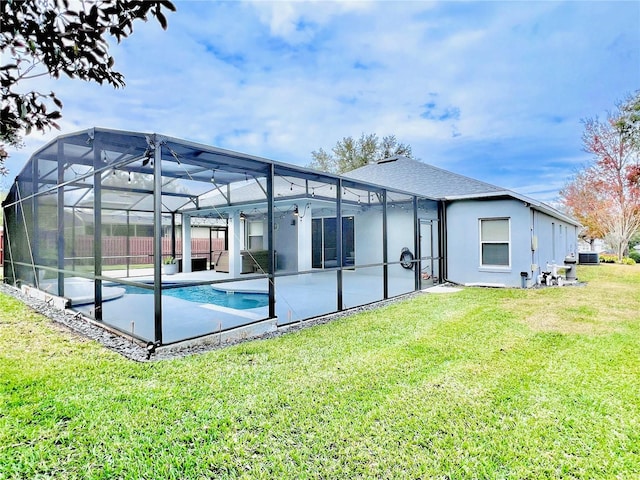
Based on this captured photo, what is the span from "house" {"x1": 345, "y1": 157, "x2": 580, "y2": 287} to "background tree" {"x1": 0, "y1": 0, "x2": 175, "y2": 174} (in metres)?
10.0

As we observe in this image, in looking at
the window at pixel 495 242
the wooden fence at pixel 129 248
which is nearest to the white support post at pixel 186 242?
the wooden fence at pixel 129 248

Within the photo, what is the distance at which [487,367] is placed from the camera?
3945 mm

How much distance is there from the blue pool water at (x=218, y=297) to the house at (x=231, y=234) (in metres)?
0.05

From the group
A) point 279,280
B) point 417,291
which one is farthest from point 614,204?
point 279,280

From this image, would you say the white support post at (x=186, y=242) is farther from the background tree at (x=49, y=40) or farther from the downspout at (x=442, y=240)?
the background tree at (x=49, y=40)

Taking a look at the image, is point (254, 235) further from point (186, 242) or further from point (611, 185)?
point (611, 185)

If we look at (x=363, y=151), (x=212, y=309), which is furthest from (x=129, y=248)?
(x=363, y=151)

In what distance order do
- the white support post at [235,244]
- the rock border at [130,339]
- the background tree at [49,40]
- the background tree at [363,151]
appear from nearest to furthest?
the background tree at [49,40]
the rock border at [130,339]
the white support post at [235,244]
the background tree at [363,151]

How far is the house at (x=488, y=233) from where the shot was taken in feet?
33.2

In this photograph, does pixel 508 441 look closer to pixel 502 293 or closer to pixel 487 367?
pixel 487 367

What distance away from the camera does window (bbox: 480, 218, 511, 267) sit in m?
10.4

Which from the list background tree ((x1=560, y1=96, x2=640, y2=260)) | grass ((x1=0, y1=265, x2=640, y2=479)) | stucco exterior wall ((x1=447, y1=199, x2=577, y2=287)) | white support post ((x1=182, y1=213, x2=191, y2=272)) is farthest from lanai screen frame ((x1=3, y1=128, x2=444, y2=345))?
background tree ((x1=560, y1=96, x2=640, y2=260))

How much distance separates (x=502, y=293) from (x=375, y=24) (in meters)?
7.30

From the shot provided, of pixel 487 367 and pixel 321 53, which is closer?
pixel 487 367
